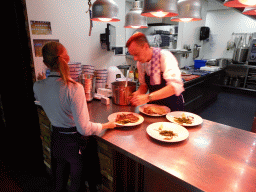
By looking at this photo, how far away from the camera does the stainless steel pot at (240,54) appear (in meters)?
5.79

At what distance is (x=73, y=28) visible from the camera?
2.45m

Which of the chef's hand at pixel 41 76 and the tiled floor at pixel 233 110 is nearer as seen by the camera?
the chef's hand at pixel 41 76

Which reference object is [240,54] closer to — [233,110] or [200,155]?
[233,110]

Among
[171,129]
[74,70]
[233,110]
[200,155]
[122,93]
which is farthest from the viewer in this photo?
[233,110]

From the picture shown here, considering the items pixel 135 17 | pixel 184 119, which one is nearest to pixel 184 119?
pixel 184 119

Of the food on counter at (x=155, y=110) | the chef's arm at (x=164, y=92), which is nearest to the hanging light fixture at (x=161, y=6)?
the chef's arm at (x=164, y=92)

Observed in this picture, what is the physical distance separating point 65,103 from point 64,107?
4 centimetres

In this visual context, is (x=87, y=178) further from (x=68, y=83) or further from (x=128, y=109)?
(x=68, y=83)

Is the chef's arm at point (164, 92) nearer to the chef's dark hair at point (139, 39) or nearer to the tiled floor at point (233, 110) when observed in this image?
the chef's dark hair at point (139, 39)

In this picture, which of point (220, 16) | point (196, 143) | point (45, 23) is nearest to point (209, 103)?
point (220, 16)

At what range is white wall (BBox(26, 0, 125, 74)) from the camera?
7.01 feet

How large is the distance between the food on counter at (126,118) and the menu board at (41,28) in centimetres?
148

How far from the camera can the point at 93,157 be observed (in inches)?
66.7

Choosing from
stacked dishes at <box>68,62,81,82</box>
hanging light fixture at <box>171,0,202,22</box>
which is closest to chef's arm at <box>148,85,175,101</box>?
hanging light fixture at <box>171,0,202,22</box>
